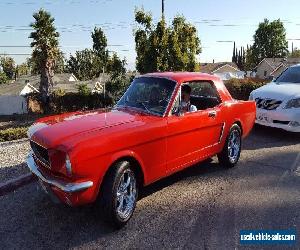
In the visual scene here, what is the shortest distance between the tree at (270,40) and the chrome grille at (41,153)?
87.2 m

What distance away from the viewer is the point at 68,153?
3719 millimetres

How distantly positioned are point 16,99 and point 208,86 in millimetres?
28417

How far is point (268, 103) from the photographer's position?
8.96m

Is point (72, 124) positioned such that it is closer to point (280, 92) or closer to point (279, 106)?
point (279, 106)

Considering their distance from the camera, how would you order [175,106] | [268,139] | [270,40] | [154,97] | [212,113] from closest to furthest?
1. [175,106]
2. [154,97]
3. [212,113]
4. [268,139]
5. [270,40]

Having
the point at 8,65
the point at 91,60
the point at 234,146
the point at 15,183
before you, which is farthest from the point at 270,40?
the point at 15,183

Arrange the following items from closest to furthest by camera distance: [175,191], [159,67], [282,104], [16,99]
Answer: [175,191] < [282,104] < [159,67] < [16,99]

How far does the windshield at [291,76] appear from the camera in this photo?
9.98 m

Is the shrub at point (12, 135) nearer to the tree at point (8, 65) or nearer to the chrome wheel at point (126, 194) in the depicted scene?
the chrome wheel at point (126, 194)

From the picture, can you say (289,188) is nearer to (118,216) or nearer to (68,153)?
(118,216)

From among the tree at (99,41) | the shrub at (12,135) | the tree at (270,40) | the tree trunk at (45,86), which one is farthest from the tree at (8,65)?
the shrub at (12,135)

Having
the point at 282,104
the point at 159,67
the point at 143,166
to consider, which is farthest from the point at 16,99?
the point at 143,166

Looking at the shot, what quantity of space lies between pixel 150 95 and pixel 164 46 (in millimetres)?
14810

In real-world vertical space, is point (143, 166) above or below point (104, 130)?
below
